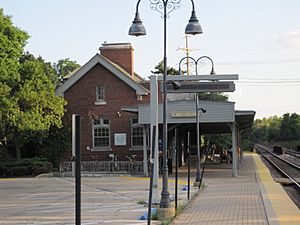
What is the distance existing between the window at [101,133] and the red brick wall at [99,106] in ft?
0.96

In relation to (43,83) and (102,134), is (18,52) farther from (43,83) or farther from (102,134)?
(102,134)

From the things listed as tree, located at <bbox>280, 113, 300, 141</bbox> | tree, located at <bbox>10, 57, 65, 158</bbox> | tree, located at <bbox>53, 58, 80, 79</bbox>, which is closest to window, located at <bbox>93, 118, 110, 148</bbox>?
tree, located at <bbox>10, 57, 65, 158</bbox>

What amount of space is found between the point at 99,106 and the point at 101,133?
192cm

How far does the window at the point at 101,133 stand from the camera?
40.1m

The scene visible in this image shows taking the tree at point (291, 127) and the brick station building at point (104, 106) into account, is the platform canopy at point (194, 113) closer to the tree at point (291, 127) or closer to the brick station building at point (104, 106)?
the brick station building at point (104, 106)

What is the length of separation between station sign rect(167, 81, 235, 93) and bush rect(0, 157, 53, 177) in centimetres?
2063

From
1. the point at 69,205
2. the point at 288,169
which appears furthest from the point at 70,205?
the point at 288,169

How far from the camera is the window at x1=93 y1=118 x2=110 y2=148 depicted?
131 feet

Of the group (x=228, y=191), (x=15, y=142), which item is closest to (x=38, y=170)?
(x=15, y=142)

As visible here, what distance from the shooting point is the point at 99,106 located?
4062 cm

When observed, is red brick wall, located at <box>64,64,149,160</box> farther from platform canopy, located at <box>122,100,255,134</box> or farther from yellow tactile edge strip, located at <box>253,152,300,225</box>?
yellow tactile edge strip, located at <box>253,152,300,225</box>

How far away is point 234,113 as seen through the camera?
32219 mm

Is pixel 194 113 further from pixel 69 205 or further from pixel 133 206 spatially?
pixel 133 206

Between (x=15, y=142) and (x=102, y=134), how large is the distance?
6299 millimetres
